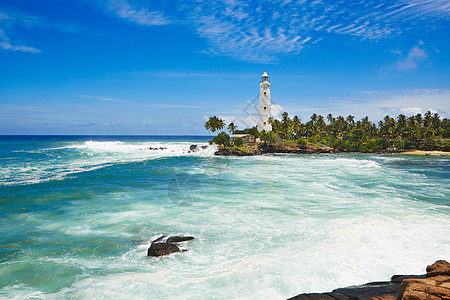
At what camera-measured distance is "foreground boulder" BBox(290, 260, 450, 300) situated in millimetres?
6391

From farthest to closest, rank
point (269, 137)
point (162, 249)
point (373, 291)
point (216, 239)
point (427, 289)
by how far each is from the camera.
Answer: point (269, 137), point (216, 239), point (162, 249), point (373, 291), point (427, 289)

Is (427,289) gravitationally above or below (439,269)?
above

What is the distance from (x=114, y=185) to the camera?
28.7 m

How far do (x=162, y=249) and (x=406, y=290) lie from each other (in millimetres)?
8957

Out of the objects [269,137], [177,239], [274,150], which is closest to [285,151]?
[274,150]

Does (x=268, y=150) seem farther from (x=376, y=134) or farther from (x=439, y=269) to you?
(x=439, y=269)

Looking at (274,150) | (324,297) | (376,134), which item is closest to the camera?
(324,297)

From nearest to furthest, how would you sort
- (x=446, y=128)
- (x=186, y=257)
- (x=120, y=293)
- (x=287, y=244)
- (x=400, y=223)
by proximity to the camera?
(x=120, y=293)
(x=186, y=257)
(x=287, y=244)
(x=400, y=223)
(x=446, y=128)

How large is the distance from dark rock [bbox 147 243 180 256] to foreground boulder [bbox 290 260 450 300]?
6294 millimetres

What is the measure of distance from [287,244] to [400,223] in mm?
7561

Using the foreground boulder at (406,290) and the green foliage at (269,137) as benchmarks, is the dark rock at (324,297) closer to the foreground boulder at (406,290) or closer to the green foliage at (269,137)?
the foreground boulder at (406,290)

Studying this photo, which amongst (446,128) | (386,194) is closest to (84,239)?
(386,194)

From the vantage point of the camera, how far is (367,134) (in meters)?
92.3

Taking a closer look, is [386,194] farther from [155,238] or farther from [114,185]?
[114,185]
